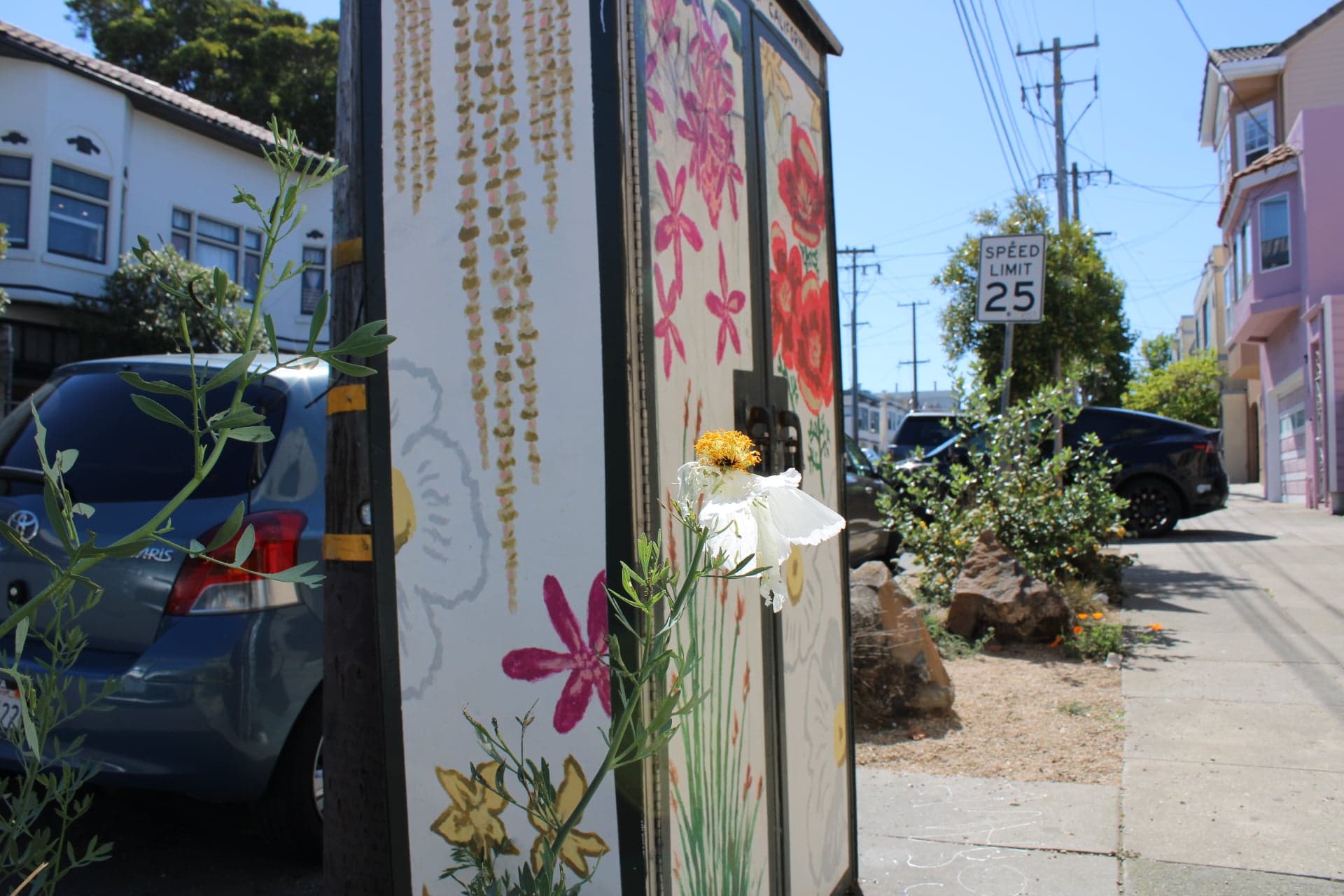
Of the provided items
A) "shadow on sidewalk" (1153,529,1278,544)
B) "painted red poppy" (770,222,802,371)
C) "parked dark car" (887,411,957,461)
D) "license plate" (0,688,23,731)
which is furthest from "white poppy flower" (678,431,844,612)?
"parked dark car" (887,411,957,461)

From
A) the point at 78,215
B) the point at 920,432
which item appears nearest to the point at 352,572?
the point at 920,432

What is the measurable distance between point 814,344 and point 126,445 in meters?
2.48

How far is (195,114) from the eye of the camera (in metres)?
21.7

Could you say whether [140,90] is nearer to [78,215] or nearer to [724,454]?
[78,215]

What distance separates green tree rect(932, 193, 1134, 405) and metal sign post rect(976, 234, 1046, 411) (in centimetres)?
333

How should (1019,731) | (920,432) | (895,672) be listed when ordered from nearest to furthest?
(1019,731) → (895,672) → (920,432)

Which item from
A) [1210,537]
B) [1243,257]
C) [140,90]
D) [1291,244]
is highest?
[140,90]

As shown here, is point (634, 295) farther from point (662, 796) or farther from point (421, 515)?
point (662, 796)

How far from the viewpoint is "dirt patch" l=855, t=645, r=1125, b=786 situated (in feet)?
15.2

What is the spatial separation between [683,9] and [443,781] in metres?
1.78

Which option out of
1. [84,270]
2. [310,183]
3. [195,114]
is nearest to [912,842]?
[310,183]

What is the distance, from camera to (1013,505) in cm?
789

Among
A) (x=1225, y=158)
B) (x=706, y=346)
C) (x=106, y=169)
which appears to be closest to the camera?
(x=706, y=346)

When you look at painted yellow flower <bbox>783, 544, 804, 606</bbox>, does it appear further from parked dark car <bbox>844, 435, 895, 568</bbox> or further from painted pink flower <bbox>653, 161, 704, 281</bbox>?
parked dark car <bbox>844, 435, 895, 568</bbox>
